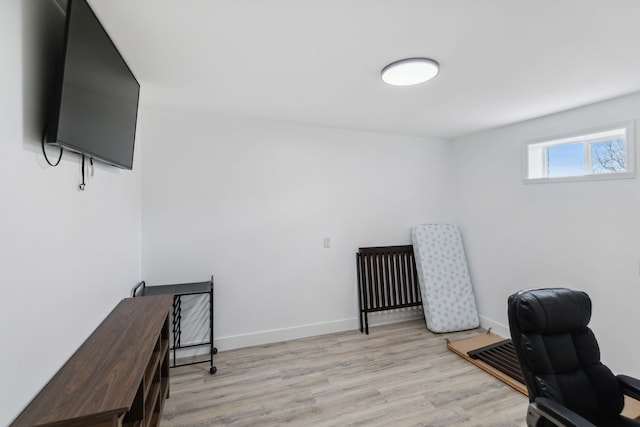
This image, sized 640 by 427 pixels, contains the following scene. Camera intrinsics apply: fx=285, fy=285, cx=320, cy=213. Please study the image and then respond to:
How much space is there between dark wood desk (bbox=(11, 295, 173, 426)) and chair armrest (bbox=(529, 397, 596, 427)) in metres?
1.78

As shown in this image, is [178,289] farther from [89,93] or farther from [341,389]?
[89,93]

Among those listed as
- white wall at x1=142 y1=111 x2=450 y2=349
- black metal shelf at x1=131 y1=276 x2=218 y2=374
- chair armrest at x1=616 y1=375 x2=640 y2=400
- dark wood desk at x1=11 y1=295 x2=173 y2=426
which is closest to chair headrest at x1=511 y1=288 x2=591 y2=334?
chair armrest at x1=616 y1=375 x2=640 y2=400

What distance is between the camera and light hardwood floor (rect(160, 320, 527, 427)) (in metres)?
2.05

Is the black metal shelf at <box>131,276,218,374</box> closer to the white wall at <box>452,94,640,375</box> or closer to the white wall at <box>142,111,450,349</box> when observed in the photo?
the white wall at <box>142,111,450,349</box>

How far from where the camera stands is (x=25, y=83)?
1.05 meters

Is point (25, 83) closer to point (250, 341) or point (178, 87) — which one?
point (178, 87)

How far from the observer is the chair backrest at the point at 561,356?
1480 millimetres

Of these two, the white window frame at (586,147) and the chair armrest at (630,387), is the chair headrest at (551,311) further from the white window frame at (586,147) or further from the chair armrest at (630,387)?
the white window frame at (586,147)

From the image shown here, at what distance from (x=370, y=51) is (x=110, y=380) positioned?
6.81 feet

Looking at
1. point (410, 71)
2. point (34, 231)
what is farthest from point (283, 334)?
point (410, 71)

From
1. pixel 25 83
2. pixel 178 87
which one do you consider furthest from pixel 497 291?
pixel 25 83

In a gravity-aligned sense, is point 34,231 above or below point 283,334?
above

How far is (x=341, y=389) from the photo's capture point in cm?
237

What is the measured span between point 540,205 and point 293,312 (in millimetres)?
2884
